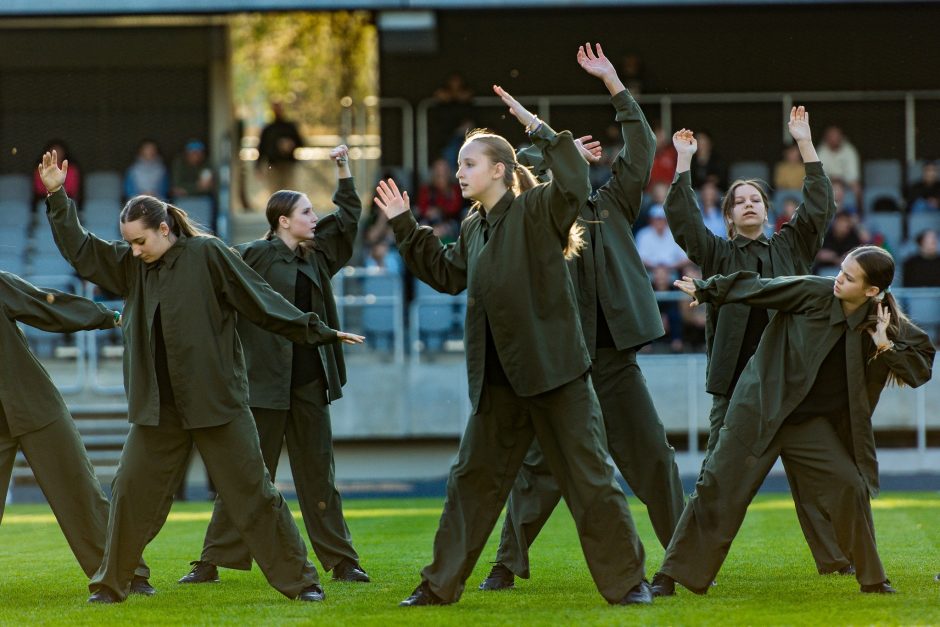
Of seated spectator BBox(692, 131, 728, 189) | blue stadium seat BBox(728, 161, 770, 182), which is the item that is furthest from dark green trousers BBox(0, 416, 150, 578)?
blue stadium seat BBox(728, 161, 770, 182)

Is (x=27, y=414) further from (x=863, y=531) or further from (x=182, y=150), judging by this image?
(x=182, y=150)

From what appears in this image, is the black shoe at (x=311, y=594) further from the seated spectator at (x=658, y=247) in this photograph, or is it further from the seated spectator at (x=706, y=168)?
the seated spectator at (x=706, y=168)

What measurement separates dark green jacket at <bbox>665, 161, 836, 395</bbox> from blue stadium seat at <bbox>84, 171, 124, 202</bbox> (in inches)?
517

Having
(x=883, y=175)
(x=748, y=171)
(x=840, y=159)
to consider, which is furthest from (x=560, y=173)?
(x=883, y=175)

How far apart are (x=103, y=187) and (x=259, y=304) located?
1371 cm

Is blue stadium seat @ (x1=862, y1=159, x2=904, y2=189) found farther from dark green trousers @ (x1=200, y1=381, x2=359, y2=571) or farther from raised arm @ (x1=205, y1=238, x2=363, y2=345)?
→ raised arm @ (x1=205, y1=238, x2=363, y2=345)

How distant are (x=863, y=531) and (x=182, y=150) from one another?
52.9ft

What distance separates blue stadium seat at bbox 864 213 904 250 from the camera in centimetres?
1914

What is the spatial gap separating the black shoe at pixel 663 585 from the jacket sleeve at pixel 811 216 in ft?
7.48

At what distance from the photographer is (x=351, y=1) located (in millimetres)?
18594

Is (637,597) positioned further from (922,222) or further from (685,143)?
(922,222)

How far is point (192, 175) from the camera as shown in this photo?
20.3 meters

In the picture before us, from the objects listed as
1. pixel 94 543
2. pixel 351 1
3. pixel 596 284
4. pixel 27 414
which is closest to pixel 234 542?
pixel 94 543

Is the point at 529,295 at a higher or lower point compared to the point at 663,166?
lower
